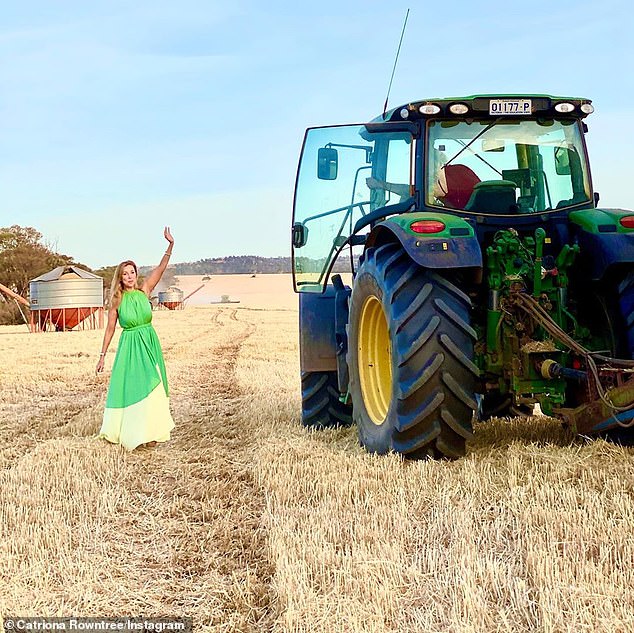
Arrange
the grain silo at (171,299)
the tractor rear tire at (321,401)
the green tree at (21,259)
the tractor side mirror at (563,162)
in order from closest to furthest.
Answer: the tractor side mirror at (563,162), the tractor rear tire at (321,401), the green tree at (21,259), the grain silo at (171,299)

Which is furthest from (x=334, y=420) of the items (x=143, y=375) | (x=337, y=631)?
(x=337, y=631)

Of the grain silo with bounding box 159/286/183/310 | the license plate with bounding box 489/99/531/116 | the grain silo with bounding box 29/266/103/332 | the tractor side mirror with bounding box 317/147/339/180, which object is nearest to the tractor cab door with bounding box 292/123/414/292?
the tractor side mirror with bounding box 317/147/339/180

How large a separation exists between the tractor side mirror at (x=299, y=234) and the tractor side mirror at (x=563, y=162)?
2.04 metres

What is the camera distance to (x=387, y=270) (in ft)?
18.0

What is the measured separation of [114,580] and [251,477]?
73.6 inches

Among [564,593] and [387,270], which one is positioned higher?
[387,270]

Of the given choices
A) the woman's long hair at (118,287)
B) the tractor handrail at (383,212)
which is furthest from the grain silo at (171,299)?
the tractor handrail at (383,212)

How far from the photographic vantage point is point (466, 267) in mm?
5348

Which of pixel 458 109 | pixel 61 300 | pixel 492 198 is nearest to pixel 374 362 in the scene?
pixel 492 198

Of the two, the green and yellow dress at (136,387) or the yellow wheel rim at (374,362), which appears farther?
the green and yellow dress at (136,387)

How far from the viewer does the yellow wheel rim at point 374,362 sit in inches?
240

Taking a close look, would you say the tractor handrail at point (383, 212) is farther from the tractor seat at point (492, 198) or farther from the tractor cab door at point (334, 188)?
the tractor seat at point (492, 198)

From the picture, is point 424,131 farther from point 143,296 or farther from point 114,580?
point 114,580

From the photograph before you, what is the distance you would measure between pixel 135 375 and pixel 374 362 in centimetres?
210
